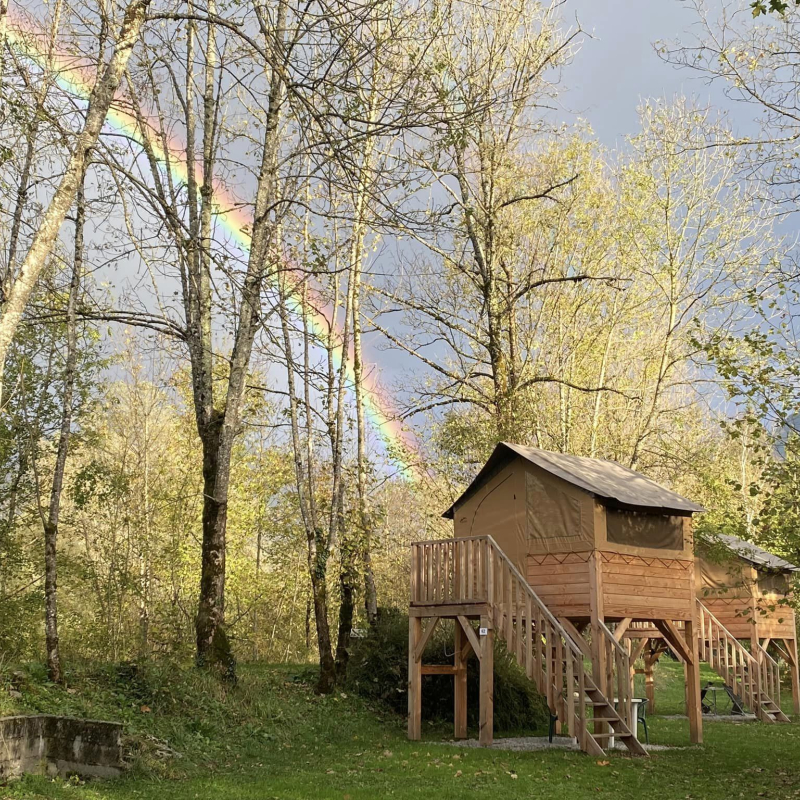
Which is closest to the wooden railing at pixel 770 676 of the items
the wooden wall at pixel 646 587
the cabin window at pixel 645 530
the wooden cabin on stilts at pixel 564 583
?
the wooden cabin on stilts at pixel 564 583

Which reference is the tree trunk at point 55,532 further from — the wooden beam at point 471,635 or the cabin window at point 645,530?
the cabin window at point 645,530

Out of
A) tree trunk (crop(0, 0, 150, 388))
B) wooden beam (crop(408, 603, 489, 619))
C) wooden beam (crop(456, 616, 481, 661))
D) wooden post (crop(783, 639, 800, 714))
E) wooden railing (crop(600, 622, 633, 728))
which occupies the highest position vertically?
tree trunk (crop(0, 0, 150, 388))

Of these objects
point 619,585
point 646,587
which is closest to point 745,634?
point 646,587

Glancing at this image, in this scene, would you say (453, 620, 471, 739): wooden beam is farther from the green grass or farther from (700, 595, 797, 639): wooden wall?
(700, 595, 797, 639): wooden wall

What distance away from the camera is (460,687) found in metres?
16.1

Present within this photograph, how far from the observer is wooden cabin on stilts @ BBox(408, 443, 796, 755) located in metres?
13.8

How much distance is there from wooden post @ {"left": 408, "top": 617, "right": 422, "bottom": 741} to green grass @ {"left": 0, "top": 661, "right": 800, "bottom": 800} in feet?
1.30

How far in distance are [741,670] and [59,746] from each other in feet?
54.8

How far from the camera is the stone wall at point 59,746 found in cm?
916

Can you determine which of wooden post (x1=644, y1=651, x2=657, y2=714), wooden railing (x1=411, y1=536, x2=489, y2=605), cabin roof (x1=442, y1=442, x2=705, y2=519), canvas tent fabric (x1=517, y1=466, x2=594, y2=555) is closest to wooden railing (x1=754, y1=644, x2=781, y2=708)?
wooden post (x1=644, y1=651, x2=657, y2=714)

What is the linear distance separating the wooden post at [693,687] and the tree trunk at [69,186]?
12552 millimetres

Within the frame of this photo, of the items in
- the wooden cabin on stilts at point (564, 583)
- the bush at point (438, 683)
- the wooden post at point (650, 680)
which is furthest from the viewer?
the wooden post at point (650, 680)

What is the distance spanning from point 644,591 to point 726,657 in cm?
739

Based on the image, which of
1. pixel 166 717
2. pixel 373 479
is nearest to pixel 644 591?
pixel 373 479
